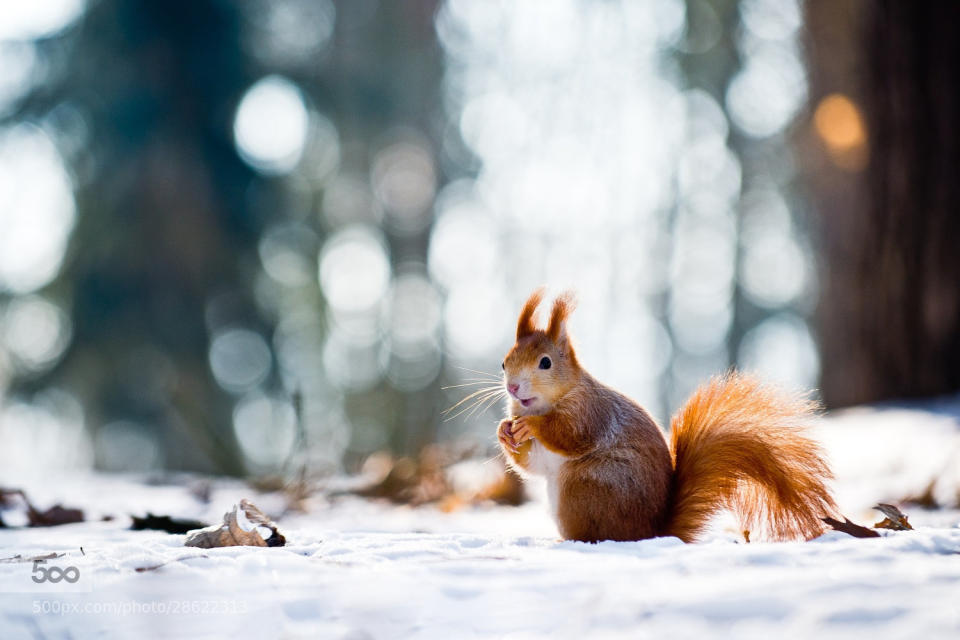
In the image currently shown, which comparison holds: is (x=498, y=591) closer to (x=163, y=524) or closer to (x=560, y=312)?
(x=560, y=312)

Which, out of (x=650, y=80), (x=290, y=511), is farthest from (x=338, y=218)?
(x=290, y=511)

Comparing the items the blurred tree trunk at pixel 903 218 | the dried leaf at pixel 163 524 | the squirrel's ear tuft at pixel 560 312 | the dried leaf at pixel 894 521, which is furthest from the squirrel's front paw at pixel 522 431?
the blurred tree trunk at pixel 903 218

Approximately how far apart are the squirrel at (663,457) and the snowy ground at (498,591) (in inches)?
5.0

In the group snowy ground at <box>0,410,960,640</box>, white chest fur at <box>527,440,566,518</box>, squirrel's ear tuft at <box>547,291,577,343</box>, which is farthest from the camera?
squirrel's ear tuft at <box>547,291,577,343</box>

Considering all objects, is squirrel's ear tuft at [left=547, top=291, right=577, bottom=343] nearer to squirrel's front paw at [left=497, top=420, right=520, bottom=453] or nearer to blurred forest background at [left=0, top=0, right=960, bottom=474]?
squirrel's front paw at [left=497, top=420, right=520, bottom=453]

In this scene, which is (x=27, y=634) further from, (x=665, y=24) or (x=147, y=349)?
(x=665, y=24)

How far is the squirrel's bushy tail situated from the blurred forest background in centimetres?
250

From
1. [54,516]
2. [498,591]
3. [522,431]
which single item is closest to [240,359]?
[54,516]

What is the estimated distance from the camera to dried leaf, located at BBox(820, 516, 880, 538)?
4.31ft

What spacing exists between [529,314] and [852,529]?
2.58ft

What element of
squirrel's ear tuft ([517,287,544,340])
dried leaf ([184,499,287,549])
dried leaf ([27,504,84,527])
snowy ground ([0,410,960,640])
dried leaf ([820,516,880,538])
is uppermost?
squirrel's ear tuft ([517,287,544,340])

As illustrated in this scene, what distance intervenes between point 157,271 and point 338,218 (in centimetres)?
235

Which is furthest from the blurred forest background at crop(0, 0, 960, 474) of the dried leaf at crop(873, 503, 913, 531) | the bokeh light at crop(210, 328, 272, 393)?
the dried leaf at crop(873, 503, 913, 531)

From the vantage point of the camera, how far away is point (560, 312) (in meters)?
1.75
